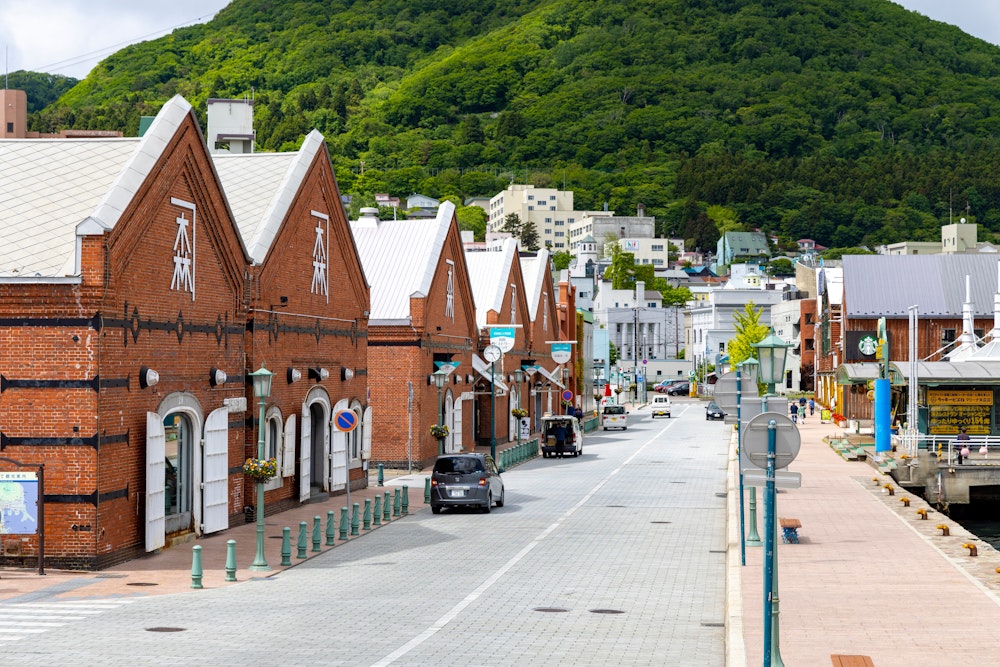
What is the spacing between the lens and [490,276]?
205 feet

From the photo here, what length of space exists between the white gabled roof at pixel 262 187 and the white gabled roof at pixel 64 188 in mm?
4588

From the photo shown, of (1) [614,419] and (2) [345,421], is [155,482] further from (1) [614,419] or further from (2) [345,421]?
(1) [614,419]

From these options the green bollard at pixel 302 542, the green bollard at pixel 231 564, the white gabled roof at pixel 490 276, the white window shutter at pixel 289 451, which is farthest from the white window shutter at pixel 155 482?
the white gabled roof at pixel 490 276

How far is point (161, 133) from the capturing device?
2480 centimetres

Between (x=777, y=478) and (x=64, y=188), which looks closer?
(x=777, y=478)

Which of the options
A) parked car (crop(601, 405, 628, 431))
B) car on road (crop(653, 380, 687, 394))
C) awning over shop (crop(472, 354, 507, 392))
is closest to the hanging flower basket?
awning over shop (crop(472, 354, 507, 392))

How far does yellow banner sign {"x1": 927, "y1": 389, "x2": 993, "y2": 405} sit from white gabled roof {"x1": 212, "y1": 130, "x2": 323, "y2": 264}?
104 ft

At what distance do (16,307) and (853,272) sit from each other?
67.0 metres

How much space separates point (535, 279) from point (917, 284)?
25.1 metres

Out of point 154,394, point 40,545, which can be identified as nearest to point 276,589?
point 40,545

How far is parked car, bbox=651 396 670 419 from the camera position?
9607 centimetres

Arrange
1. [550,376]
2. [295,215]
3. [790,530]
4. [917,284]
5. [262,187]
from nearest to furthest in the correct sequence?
[790,530], [295,215], [262,187], [550,376], [917,284]

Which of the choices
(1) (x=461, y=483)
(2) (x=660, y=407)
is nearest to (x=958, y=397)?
(1) (x=461, y=483)

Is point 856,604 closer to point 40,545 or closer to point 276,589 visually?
point 276,589
